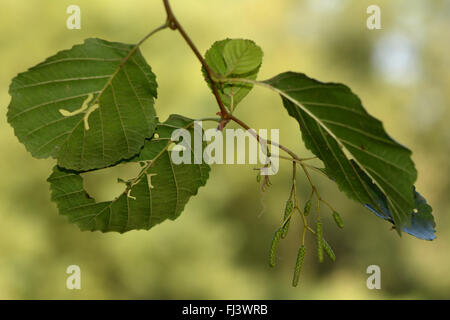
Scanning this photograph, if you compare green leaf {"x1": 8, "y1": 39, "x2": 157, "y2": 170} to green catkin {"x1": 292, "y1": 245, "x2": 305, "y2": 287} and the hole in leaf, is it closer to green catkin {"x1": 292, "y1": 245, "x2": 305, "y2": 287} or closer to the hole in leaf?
green catkin {"x1": 292, "y1": 245, "x2": 305, "y2": 287}

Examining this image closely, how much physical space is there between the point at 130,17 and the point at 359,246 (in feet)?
18.8

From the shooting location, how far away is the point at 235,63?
102cm

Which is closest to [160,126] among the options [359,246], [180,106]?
[180,106]

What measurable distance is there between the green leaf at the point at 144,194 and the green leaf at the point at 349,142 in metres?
0.29

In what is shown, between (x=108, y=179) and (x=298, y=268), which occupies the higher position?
(x=108, y=179)

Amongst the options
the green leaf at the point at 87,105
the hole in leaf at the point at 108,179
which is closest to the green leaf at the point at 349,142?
the green leaf at the point at 87,105

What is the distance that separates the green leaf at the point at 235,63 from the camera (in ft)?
3.36

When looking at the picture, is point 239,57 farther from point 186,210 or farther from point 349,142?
point 186,210

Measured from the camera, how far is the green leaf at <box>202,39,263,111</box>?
102 centimetres

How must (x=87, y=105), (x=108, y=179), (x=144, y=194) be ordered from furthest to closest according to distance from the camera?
(x=108, y=179), (x=144, y=194), (x=87, y=105)

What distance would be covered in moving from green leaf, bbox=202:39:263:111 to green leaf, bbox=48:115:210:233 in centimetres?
11

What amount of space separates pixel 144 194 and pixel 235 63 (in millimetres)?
327

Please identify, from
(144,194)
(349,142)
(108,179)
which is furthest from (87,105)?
(108,179)

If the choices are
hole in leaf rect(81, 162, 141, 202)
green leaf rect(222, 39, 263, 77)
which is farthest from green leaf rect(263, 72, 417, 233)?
hole in leaf rect(81, 162, 141, 202)
